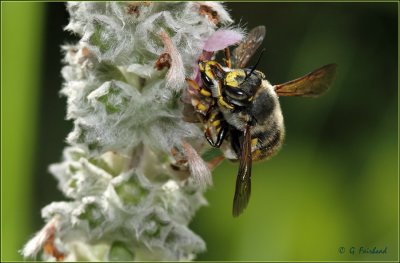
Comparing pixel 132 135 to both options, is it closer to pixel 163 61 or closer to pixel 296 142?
pixel 163 61

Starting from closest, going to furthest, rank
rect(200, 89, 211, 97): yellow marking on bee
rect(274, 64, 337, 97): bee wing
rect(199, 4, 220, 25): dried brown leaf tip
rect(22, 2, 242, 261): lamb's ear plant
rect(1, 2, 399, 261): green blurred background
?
rect(22, 2, 242, 261): lamb's ear plant → rect(199, 4, 220, 25): dried brown leaf tip → rect(200, 89, 211, 97): yellow marking on bee → rect(274, 64, 337, 97): bee wing → rect(1, 2, 399, 261): green blurred background

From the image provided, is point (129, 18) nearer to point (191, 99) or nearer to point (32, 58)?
point (191, 99)

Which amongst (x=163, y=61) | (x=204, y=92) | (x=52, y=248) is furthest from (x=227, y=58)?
(x=52, y=248)

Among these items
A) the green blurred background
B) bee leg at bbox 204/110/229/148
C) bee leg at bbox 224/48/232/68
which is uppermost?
bee leg at bbox 224/48/232/68

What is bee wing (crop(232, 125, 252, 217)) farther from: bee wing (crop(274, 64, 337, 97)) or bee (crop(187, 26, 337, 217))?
bee wing (crop(274, 64, 337, 97))

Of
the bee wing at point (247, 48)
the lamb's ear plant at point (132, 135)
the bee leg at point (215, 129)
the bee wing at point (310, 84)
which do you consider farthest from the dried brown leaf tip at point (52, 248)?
the bee wing at point (310, 84)

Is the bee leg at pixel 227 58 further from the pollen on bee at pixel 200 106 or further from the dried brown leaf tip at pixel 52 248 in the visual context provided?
the dried brown leaf tip at pixel 52 248

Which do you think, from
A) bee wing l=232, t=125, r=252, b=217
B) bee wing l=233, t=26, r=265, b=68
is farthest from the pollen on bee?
bee wing l=233, t=26, r=265, b=68
